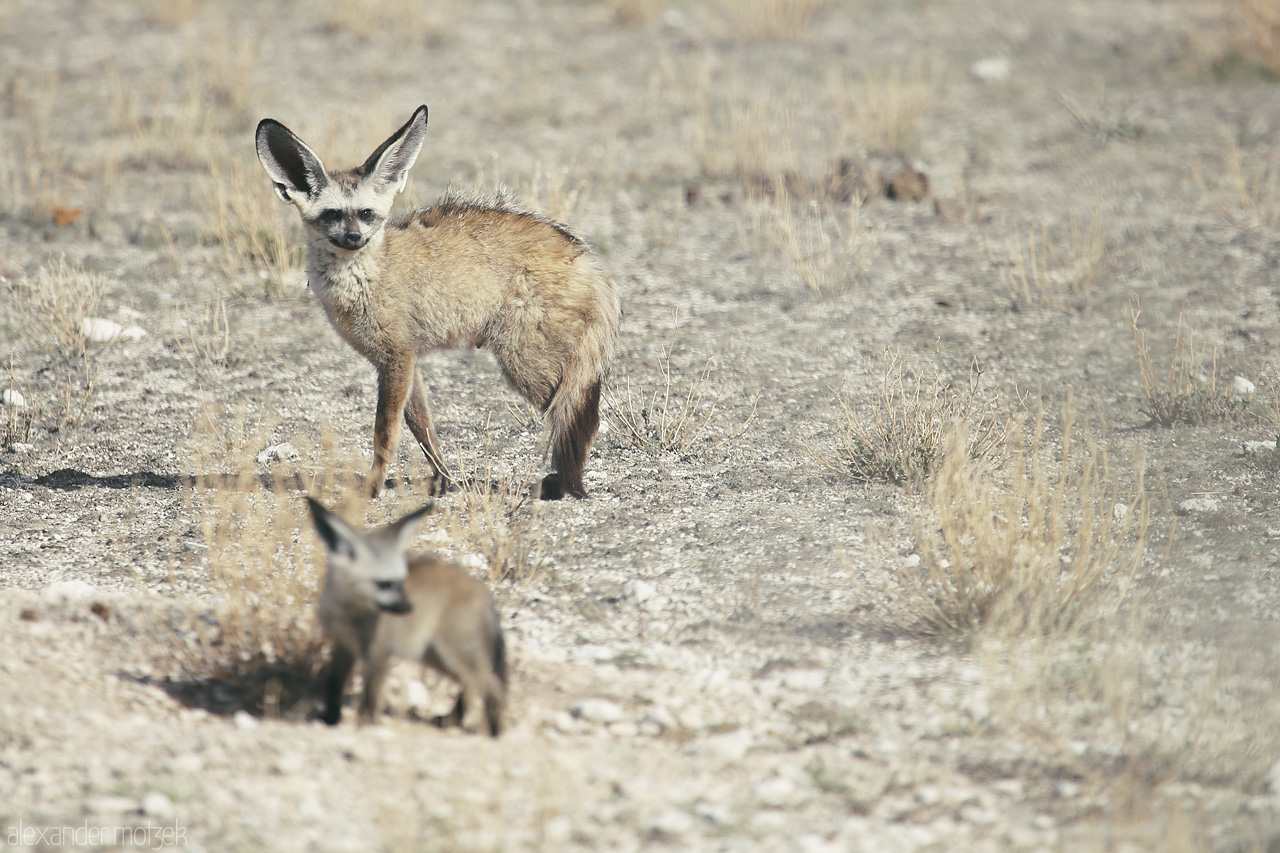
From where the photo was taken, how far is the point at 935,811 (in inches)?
124

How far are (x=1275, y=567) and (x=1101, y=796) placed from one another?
6.07 feet

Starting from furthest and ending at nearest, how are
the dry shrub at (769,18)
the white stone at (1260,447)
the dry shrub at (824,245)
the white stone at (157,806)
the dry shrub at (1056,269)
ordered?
1. the dry shrub at (769,18)
2. the dry shrub at (824,245)
3. the dry shrub at (1056,269)
4. the white stone at (1260,447)
5. the white stone at (157,806)

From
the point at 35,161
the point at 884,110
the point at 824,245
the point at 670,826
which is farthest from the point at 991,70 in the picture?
the point at 670,826

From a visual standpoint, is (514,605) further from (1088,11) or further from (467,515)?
(1088,11)

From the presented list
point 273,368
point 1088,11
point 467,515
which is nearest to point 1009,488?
point 467,515

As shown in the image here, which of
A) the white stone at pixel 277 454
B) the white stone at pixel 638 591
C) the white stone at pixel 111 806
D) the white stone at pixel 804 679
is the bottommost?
the white stone at pixel 111 806

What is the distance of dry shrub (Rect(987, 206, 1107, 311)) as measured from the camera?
731 cm

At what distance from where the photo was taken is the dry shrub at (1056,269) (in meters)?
7.31

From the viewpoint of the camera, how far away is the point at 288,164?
5.11 meters

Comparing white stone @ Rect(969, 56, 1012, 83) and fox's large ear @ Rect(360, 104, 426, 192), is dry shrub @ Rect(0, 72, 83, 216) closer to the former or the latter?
fox's large ear @ Rect(360, 104, 426, 192)

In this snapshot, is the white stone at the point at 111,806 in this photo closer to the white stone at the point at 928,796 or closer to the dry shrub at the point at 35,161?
the white stone at the point at 928,796

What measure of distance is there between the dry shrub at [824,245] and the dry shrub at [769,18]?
4792 millimetres

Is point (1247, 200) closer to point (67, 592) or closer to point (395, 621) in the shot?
point (395, 621)

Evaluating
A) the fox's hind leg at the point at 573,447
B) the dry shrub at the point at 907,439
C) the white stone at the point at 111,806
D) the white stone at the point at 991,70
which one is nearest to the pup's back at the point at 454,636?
the white stone at the point at 111,806
